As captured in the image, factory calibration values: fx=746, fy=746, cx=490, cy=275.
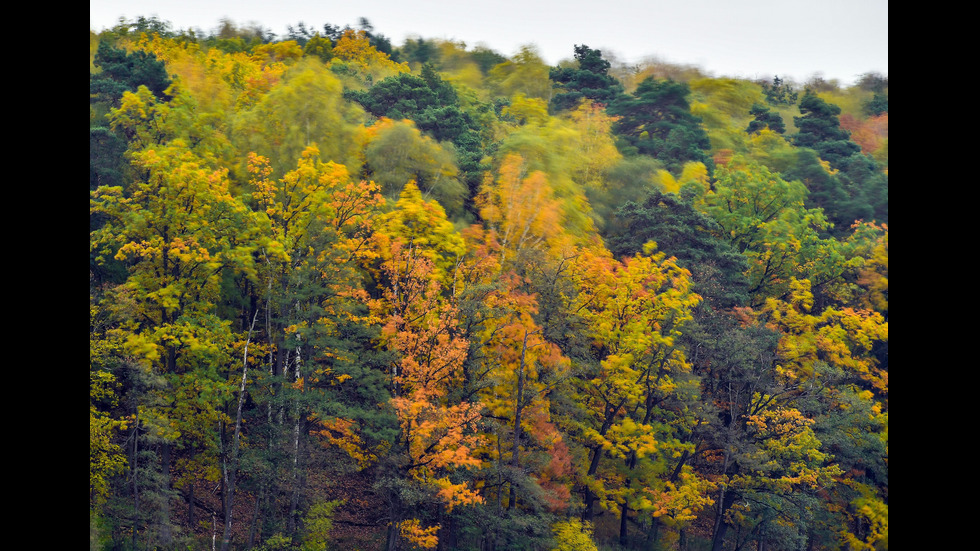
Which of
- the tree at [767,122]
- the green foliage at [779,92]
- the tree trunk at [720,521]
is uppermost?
the green foliage at [779,92]

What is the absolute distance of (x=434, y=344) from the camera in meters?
23.3

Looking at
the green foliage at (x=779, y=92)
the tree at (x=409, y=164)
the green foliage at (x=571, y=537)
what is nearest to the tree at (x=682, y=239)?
the tree at (x=409, y=164)

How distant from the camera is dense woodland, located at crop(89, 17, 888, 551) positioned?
2262 cm

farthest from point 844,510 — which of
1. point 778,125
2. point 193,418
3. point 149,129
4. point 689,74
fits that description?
point 689,74

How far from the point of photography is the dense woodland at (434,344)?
22.6 meters

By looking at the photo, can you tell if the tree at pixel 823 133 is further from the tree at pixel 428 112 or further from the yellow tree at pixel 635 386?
the yellow tree at pixel 635 386

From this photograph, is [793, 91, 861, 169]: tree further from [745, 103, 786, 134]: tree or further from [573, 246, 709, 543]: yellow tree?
[573, 246, 709, 543]: yellow tree

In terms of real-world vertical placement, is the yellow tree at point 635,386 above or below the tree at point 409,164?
below

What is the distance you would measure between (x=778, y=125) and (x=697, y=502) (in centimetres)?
3775

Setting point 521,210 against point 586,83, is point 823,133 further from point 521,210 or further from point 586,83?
point 521,210

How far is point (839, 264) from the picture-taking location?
33.8 m
